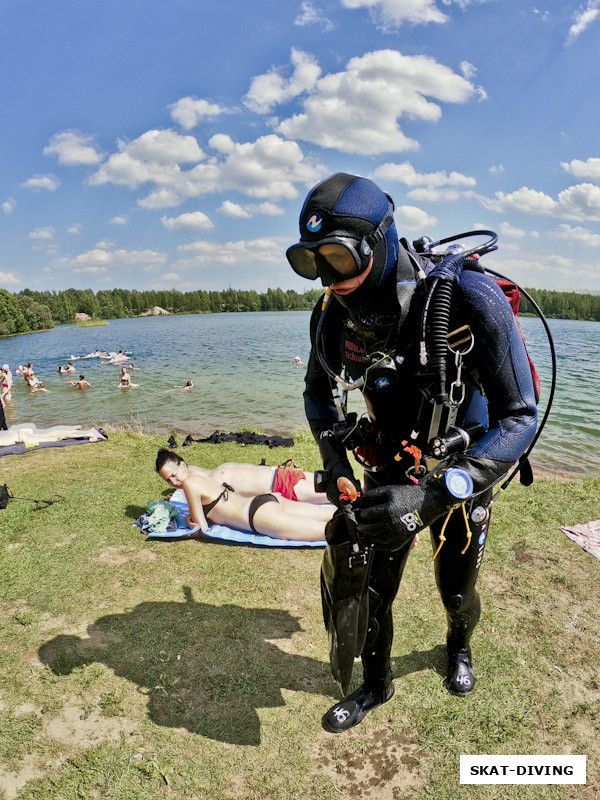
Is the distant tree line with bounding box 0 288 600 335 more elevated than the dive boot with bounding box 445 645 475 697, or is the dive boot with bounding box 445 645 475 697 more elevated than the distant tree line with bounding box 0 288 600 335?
the distant tree line with bounding box 0 288 600 335

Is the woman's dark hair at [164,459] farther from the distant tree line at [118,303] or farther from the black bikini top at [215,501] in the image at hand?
the distant tree line at [118,303]

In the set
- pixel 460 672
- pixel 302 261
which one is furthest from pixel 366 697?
pixel 302 261

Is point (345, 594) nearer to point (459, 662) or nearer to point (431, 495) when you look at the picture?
point (431, 495)

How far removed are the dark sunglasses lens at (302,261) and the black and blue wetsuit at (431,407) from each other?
1.02 feet

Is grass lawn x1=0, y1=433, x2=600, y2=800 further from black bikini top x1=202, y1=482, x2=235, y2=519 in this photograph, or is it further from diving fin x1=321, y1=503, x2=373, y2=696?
diving fin x1=321, y1=503, x2=373, y2=696

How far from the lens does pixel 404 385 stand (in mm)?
2367

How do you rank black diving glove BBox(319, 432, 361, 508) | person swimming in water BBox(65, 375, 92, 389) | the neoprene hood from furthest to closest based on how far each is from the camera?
person swimming in water BBox(65, 375, 92, 389) < black diving glove BBox(319, 432, 361, 508) < the neoprene hood

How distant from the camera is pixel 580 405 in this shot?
17.7 m

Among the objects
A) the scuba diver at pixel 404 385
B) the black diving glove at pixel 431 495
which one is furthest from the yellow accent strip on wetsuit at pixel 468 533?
the black diving glove at pixel 431 495

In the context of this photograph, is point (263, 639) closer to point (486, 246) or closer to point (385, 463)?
point (385, 463)

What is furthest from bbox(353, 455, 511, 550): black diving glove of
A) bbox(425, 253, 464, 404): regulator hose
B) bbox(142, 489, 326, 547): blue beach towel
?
bbox(142, 489, 326, 547): blue beach towel

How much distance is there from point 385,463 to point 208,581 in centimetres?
299

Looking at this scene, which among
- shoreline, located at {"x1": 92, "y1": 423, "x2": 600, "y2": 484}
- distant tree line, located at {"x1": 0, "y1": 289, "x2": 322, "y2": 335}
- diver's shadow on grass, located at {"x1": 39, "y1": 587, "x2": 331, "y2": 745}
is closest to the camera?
diver's shadow on grass, located at {"x1": 39, "y1": 587, "x2": 331, "y2": 745}

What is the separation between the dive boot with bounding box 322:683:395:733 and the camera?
2.96 m
